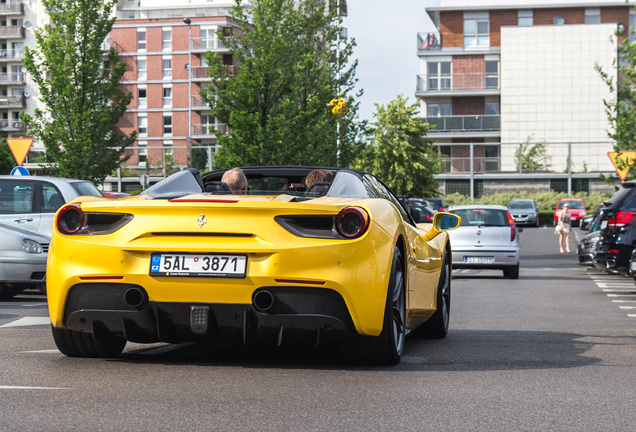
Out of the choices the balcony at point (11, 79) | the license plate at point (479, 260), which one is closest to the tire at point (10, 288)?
the license plate at point (479, 260)

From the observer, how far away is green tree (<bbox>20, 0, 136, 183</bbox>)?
119ft

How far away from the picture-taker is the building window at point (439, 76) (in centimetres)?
7869

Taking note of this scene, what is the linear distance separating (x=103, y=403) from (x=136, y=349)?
243cm

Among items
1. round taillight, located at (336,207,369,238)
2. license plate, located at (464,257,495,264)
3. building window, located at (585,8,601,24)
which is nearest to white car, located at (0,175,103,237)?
license plate, located at (464,257,495,264)

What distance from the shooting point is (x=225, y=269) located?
6.27 meters

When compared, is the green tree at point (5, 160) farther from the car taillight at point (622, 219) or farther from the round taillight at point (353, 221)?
the round taillight at point (353, 221)

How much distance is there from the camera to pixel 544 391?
20.0 ft

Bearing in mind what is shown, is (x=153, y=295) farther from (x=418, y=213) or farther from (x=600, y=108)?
(x=600, y=108)

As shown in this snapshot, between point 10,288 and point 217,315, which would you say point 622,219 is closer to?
point 10,288

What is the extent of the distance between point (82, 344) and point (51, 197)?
878 centimetres

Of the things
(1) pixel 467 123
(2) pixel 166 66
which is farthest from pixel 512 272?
(2) pixel 166 66

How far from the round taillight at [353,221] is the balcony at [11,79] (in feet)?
369

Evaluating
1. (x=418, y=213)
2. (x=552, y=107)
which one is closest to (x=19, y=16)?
(x=552, y=107)

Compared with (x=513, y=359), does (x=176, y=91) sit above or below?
above
